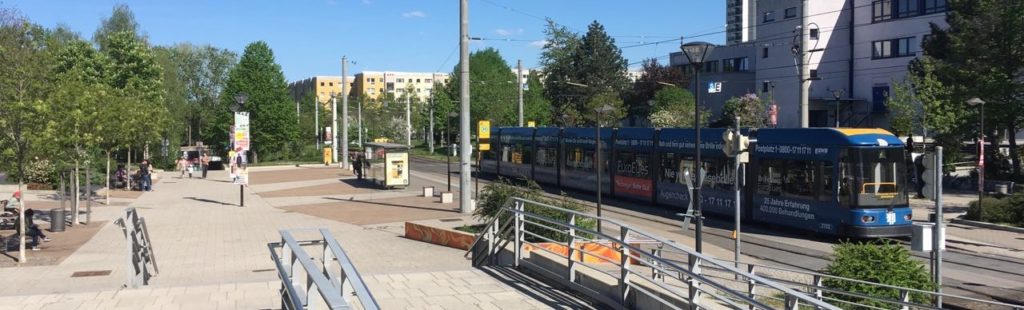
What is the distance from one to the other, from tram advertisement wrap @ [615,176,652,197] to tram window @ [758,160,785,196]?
6099 mm

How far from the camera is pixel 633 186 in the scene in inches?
1118

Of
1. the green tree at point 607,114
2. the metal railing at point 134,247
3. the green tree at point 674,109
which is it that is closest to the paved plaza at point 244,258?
the metal railing at point 134,247

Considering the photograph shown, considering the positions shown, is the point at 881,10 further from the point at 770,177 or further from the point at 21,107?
the point at 21,107

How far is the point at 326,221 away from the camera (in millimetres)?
24594

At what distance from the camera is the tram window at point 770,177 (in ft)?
68.4

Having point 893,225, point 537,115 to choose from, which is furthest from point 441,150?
point 893,225

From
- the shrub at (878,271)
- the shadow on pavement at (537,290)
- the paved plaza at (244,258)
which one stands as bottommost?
the paved plaza at (244,258)

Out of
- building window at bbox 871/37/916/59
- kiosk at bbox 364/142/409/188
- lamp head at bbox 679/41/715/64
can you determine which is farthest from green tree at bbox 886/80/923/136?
lamp head at bbox 679/41/715/64

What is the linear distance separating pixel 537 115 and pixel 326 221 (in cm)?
5284

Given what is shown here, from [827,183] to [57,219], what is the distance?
740 inches

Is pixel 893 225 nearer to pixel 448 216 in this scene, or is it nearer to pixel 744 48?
pixel 448 216

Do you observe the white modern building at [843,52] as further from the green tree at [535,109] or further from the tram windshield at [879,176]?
the tram windshield at [879,176]

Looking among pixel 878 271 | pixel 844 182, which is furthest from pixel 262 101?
pixel 878 271

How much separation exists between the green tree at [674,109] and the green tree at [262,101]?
33.1 metres
